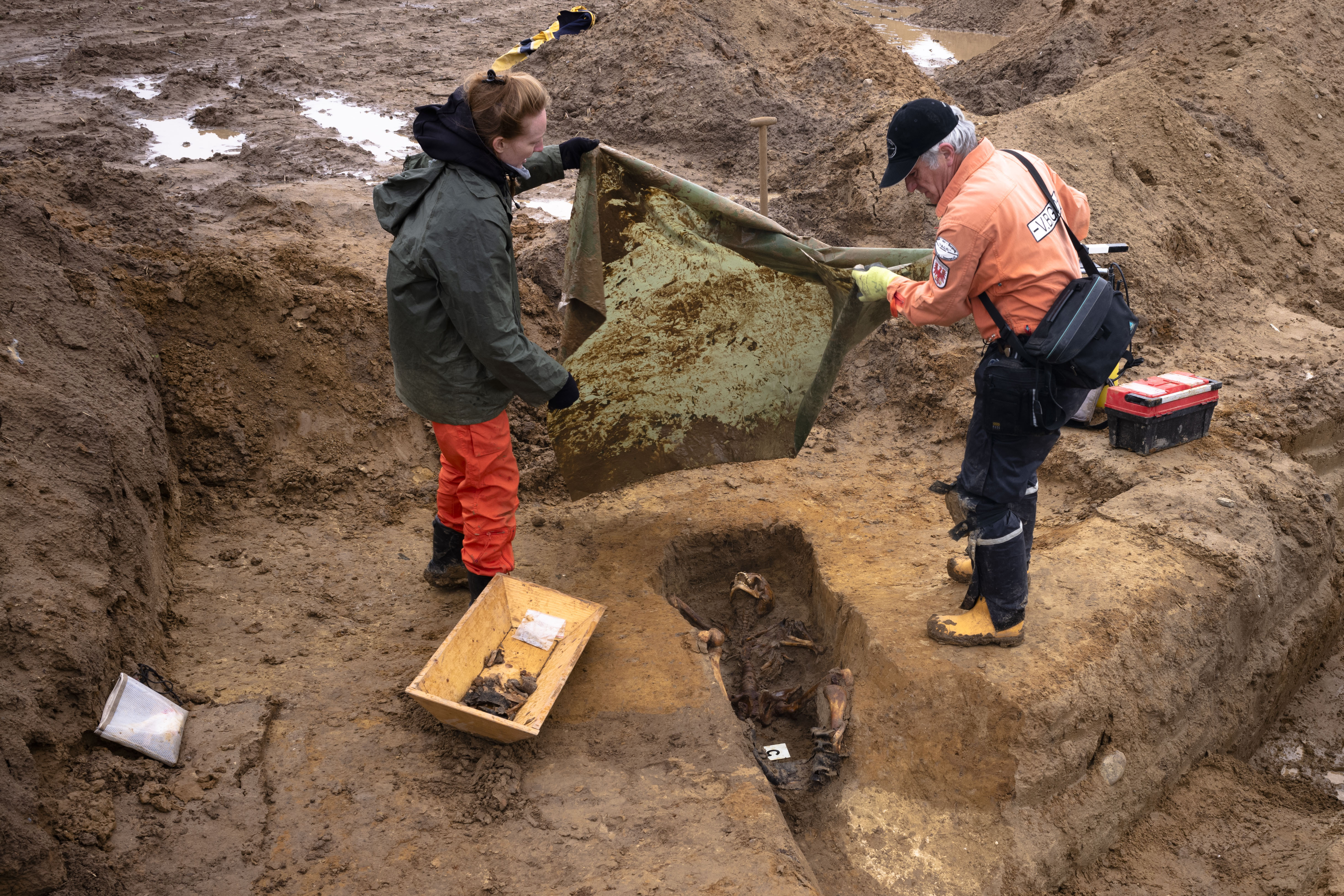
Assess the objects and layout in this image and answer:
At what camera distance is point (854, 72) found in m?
10.3

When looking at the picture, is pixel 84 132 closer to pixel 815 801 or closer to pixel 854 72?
pixel 854 72

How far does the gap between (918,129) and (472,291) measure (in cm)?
168

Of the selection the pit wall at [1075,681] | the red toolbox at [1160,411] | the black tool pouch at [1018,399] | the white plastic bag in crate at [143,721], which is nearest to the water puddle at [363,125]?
the pit wall at [1075,681]

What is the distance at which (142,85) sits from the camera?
10.5m

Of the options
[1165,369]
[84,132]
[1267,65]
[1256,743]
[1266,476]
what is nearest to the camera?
[1256,743]

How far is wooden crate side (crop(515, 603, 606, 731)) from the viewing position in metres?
3.44

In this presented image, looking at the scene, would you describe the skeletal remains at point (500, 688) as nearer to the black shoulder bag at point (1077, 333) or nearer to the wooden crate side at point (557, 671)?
the wooden crate side at point (557, 671)

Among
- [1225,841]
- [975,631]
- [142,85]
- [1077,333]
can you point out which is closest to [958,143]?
[1077,333]

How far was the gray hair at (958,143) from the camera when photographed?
10.4 feet

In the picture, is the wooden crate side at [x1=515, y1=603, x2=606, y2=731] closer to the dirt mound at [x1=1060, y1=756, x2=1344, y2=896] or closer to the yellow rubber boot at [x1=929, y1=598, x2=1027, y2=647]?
the yellow rubber boot at [x1=929, y1=598, x2=1027, y2=647]

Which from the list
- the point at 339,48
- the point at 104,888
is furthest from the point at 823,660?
the point at 339,48

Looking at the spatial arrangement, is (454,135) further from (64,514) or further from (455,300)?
(64,514)

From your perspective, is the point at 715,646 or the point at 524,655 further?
the point at 715,646

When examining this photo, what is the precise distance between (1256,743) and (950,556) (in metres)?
1.75
